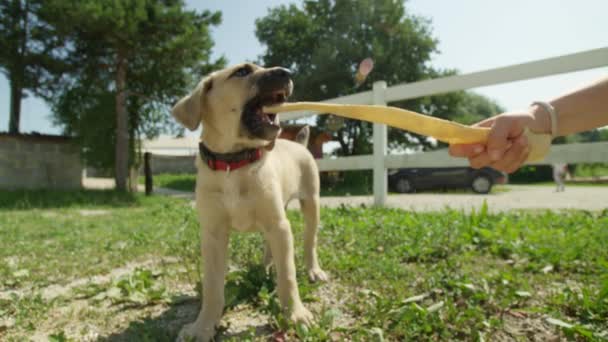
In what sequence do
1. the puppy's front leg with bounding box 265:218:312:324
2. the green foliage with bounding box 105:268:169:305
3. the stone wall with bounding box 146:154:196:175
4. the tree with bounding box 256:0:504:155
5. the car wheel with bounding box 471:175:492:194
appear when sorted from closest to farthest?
the puppy's front leg with bounding box 265:218:312:324, the green foliage with bounding box 105:268:169:305, the car wheel with bounding box 471:175:492:194, the tree with bounding box 256:0:504:155, the stone wall with bounding box 146:154:196:175

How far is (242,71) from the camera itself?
2.21 metres

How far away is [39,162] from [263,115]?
1287cm

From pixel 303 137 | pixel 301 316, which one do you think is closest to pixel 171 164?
pixel 303 137

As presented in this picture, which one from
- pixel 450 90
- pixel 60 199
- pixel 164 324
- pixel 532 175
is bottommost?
pixel 164 324

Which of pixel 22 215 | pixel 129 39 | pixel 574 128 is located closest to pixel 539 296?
pixel 574 128

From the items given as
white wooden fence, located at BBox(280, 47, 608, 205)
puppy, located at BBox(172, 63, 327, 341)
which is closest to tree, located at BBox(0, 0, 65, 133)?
white wooden fence, located at BBox(280, 47, 608, 205)

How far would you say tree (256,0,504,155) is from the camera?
746 inches

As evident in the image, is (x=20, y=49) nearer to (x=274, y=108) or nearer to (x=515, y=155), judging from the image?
(x=274, y=108)

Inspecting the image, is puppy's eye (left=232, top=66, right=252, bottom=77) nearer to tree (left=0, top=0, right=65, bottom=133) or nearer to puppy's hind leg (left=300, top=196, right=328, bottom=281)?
puppy's hind leg (left=300, top=196, right=328, bottom=281)

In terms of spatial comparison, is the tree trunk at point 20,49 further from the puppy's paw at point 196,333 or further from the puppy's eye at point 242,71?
the puppy's paw at point 196,333

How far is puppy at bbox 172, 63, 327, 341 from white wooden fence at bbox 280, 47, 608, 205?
3.13 meters

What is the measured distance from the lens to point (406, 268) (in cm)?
274

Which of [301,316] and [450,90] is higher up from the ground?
[450,90]

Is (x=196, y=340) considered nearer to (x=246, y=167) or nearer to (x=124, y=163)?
(x=246, y=167)
